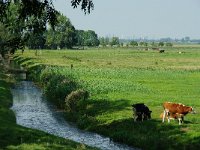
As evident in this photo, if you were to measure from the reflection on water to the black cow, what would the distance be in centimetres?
356

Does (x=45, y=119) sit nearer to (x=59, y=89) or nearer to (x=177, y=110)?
(x=59, y=89)

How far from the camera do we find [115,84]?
6169 centimetres

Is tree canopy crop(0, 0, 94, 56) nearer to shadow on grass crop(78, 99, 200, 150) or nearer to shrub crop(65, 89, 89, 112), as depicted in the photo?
shadow on grass crop(78, 99, 200, 150)

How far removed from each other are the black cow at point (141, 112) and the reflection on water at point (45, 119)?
11.7 feet

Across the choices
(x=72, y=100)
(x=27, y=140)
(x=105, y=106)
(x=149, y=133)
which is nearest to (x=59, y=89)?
(x=72, y=100)

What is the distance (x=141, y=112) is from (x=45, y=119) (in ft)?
40.9

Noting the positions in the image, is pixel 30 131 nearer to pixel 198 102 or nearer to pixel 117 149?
pixel 117 149

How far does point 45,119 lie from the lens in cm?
4344

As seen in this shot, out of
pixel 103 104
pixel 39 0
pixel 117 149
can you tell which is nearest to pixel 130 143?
pixel 117 149

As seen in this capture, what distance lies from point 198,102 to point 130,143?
15123mm

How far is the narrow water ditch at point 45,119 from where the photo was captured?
33.6m

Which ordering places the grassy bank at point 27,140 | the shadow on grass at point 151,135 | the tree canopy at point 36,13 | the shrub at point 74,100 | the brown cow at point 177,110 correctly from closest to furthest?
the tree canopy at point 36,13 < the grassy bank at point 27,140 < the shadow on grass at point 151,135 < the brown cow at point 177,110 < the shrub at point 74,100

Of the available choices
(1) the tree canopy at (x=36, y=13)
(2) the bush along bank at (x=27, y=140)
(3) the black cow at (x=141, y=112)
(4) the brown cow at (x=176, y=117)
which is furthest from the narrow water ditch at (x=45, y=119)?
(1) the tree canopy at (x=36, y=13)

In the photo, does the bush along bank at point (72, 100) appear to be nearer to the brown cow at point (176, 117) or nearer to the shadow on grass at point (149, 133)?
the shadow on grass at point (149, 133)
